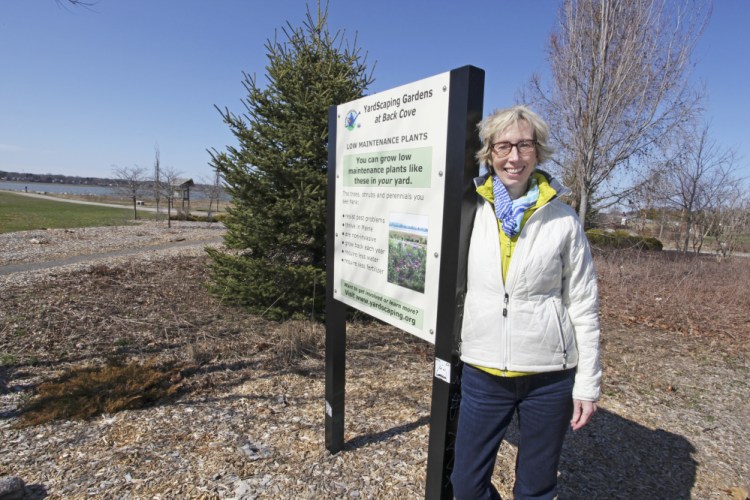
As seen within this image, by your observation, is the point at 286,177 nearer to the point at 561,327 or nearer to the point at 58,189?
the point at 561,327

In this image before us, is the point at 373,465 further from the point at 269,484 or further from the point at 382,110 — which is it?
the point at 382,110

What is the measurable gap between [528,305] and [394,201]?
84cm

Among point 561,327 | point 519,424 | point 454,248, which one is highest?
point 454,248

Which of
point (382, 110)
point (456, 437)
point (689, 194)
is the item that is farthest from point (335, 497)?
point (689, 194)

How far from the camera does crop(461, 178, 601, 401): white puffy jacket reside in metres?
1.58

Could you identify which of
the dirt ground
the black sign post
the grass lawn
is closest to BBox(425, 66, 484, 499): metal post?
the black sign post

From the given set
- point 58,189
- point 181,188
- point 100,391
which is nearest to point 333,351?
point 100,391

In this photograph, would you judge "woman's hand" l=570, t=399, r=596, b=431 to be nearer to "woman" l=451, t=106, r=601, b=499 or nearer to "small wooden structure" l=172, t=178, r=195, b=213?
"woman" l=451, t=106, r=601, b=499

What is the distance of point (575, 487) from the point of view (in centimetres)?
263

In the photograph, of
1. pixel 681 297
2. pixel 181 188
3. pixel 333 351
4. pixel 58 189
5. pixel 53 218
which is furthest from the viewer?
pixel 58 189

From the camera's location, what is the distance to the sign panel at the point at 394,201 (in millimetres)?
1827

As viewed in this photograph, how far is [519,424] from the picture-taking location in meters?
1.71

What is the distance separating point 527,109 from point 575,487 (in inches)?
94.8

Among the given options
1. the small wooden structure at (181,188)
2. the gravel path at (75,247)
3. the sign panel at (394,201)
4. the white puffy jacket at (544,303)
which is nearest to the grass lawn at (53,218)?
the small wooden structure at (181,188)
